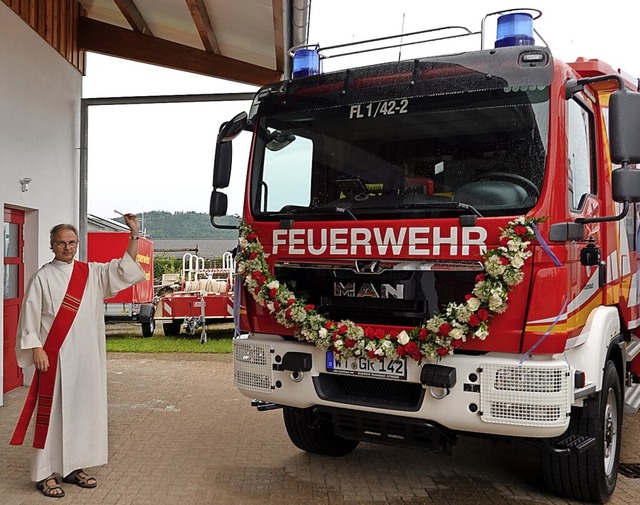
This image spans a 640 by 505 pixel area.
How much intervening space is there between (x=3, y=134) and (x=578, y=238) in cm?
599

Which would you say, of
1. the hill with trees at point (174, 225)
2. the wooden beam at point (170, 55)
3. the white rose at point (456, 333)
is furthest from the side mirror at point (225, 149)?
the hill with trees at point (174, 225)

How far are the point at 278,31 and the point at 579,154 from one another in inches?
205

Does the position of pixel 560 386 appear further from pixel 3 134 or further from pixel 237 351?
pixel 3 134

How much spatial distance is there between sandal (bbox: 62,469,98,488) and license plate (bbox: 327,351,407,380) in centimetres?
186

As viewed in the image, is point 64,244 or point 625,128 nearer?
point 625,128

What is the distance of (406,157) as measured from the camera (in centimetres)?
447

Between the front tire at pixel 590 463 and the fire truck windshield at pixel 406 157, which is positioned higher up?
the fire truck windshield at pixel 406 157

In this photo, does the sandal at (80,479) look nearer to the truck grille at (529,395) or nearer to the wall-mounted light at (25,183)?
the truck grille at (529,395)

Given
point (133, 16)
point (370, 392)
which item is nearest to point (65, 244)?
point (370, 392)

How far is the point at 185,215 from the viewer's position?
46.6m

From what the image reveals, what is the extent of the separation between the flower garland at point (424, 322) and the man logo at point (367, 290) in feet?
0.60

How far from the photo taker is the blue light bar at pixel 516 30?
4.27 metres

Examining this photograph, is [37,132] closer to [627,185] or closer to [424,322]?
[424,322]

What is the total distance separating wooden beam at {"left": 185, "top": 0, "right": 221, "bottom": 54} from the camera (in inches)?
343
